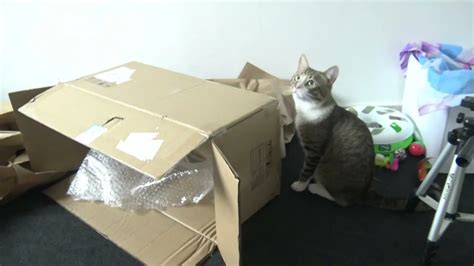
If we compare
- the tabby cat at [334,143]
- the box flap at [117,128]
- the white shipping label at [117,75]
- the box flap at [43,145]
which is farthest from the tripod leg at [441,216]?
the box flap at [43,145]

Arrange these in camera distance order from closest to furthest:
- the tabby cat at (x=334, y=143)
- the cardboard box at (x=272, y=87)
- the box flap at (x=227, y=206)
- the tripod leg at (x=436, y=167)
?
1. the box flap at (x=227, y=206)
2. the tripod leg at (x=436, y=167)
3. the tabby cat at (x=334, y=143)
4. the cardboard box at (x=272, y=87)

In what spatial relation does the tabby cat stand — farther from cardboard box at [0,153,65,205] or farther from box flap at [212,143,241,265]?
cardboard box at [0,153,65,205]

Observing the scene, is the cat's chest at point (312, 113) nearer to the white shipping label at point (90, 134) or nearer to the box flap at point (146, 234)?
the box flap at point (146, 234)

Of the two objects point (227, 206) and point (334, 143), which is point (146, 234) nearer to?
point (227, 206)

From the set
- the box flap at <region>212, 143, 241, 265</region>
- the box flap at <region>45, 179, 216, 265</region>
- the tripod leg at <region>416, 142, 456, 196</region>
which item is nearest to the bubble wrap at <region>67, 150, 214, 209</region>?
the box flap at <region>45, 179, 216, 265</region>

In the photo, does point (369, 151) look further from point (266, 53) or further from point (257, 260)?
point (266, 53)

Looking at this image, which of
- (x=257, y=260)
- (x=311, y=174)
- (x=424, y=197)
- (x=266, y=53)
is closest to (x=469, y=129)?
(x=424, y=197)

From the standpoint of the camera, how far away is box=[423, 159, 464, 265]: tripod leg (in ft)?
3.11

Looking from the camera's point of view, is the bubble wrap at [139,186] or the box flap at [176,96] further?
the bubble wrap at [139,186]

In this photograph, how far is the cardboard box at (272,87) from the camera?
1.60 metres

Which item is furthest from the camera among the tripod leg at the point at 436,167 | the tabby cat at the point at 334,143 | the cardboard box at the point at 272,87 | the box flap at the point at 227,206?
the cardboard box at the point at 272,87

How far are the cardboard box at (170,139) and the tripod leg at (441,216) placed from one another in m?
0.53

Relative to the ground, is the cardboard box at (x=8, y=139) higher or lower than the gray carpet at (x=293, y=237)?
higher

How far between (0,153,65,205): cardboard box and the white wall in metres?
0.58
